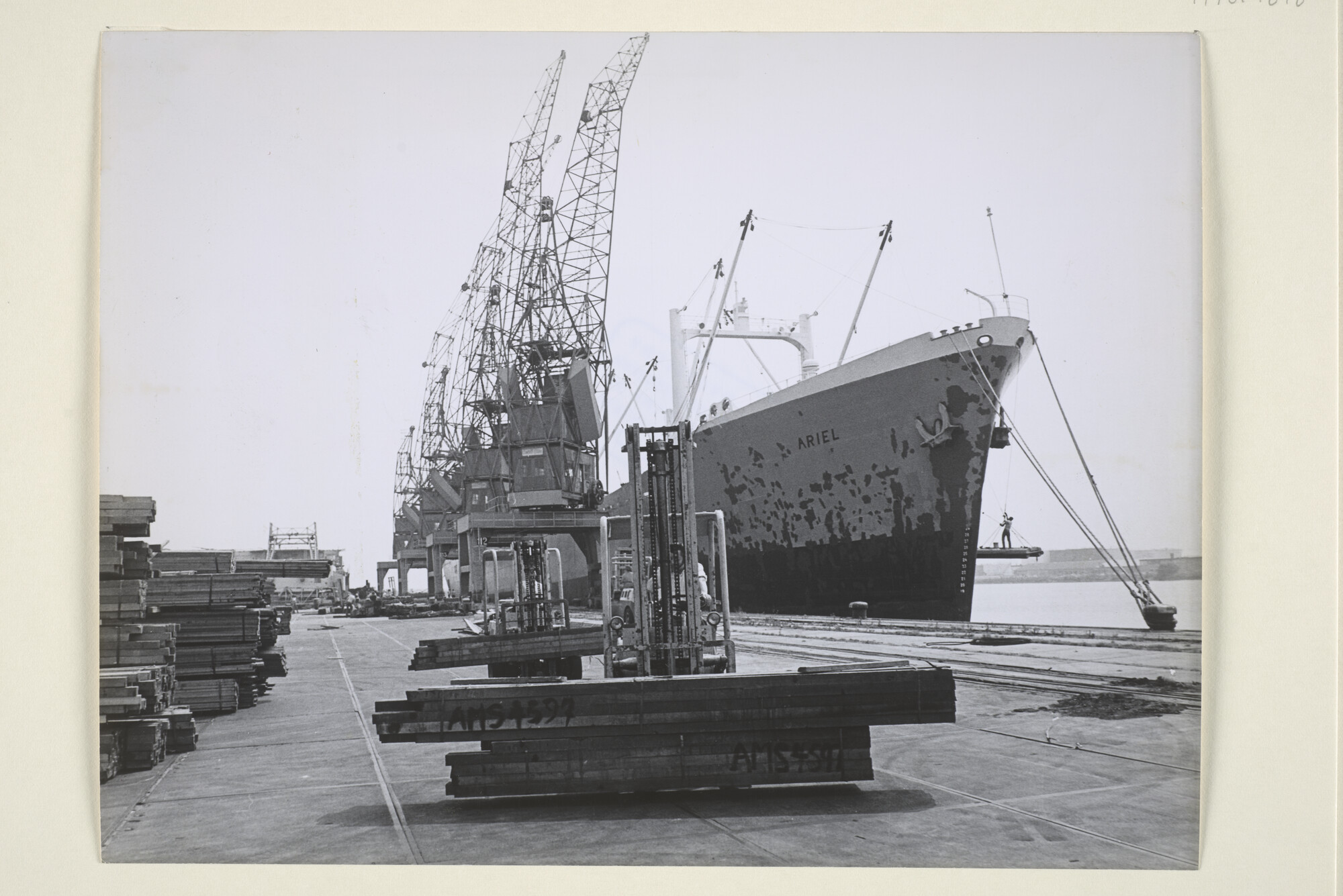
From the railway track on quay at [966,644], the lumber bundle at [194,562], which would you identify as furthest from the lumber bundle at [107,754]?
the railway track on quay at [966,644]

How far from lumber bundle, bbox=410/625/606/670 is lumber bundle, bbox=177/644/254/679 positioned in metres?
1.75

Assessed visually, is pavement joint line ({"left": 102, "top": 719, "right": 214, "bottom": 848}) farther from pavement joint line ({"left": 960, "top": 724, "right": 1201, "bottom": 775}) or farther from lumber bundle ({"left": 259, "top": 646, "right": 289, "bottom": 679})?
pavement joint line ({"left": 960, "top": 724, "right": 1201, "bottom": 775})

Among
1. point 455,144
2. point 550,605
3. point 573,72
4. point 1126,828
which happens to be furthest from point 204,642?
point 1126,828

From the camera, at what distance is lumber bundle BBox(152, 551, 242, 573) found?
10.2 meters

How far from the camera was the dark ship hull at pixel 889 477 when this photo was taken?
69.7 feet

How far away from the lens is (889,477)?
2206 cm

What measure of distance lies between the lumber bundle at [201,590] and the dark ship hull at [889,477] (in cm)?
1383

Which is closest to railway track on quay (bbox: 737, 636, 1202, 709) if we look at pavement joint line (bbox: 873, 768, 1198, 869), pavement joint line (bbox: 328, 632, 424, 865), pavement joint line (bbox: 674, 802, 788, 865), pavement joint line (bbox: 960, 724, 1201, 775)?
pavement joint line (bbox: 960, 724, 1201, 775)

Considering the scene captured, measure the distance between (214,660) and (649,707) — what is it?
23.1ft

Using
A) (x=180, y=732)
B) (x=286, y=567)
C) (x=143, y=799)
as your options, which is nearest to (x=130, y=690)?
(x=143, y=799)

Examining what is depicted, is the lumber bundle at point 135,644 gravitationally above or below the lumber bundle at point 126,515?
below

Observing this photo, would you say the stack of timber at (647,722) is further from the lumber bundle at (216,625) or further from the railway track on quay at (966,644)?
the lumber bundle at (216,625)

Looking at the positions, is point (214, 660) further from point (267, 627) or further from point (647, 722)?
point (647, 722)

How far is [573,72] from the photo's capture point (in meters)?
7.34
